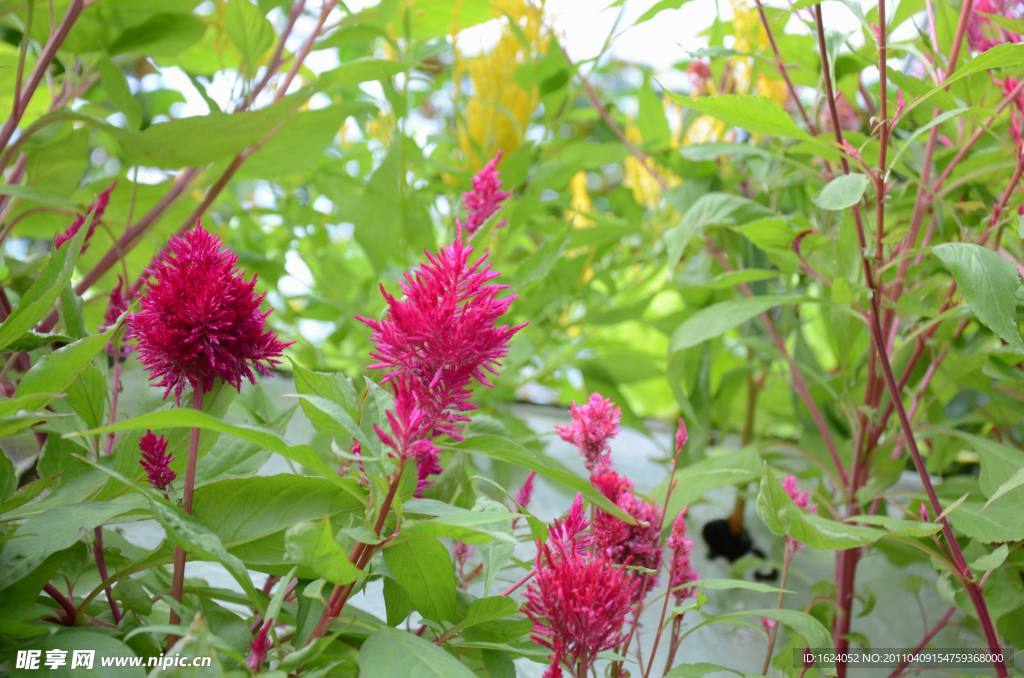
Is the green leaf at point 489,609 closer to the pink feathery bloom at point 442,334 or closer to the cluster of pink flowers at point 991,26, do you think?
the pink feathery bloom at point 442,334

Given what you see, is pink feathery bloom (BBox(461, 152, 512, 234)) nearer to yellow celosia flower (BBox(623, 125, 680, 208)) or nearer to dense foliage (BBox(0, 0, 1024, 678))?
dense foliage (BBox(0, 0, 1024, 678))

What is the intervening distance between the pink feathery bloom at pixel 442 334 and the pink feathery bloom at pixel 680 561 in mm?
160

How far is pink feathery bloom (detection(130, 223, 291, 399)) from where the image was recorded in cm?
36

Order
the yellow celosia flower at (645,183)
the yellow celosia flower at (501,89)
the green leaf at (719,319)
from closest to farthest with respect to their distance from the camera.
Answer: the green leaf at (719,319) < the yellow celosia flower at (501,89) < the yellow celosia flower at (645,183)

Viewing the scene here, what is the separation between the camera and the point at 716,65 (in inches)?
34.6

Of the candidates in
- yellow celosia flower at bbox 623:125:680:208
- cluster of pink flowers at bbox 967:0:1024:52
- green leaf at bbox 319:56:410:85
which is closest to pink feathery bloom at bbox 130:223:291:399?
green leaf at bbox 319:56:410:85

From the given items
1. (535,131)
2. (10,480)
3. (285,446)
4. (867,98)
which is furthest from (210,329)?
(535,131)

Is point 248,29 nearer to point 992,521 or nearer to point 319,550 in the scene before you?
point 319,550

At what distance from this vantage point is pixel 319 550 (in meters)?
0.33

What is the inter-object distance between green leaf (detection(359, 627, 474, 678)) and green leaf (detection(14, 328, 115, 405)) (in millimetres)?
167

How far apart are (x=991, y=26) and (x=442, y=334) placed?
60 centimetres

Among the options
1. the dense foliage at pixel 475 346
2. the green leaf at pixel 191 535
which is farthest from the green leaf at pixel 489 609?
the green leaf at pixel 191 535

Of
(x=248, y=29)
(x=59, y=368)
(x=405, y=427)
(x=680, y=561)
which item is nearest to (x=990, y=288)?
(x=680, y=561)

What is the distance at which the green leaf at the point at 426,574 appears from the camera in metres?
0.40
